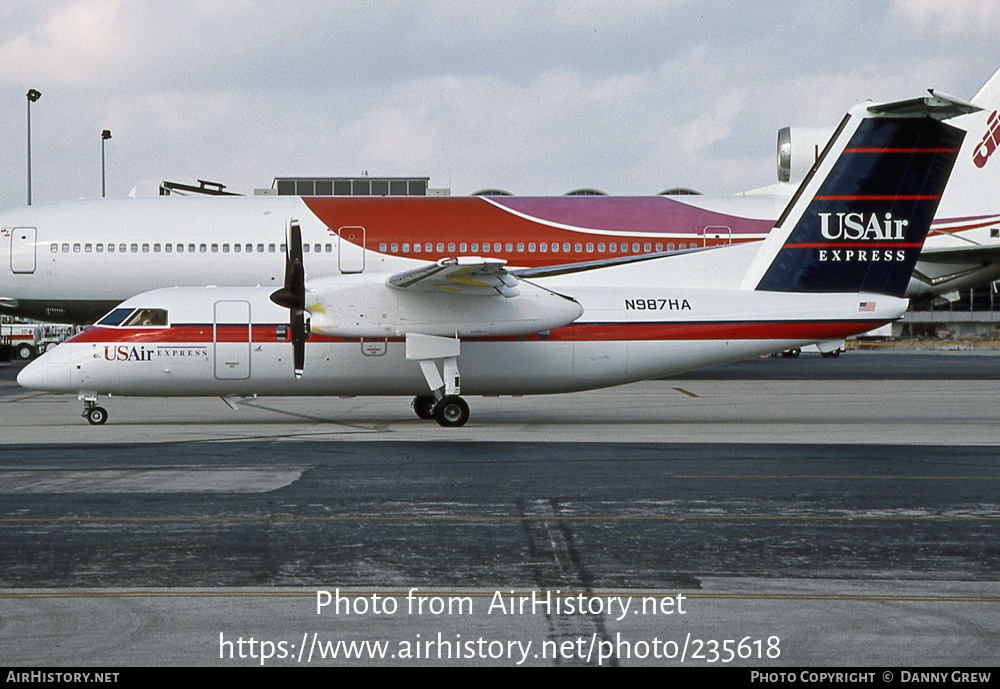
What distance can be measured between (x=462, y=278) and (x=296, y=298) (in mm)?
3259

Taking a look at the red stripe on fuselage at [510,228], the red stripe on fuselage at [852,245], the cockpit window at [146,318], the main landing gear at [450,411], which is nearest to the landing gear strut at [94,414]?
the cockpit window at [146,318]

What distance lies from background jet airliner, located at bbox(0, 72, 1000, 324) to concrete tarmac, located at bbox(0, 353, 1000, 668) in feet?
39.5

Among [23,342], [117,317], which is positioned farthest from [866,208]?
[23,342]

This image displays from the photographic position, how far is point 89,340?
22.4 metres

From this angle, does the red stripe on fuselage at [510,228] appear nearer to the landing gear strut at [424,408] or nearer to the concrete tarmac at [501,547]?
the landing gear strut at [424,408]

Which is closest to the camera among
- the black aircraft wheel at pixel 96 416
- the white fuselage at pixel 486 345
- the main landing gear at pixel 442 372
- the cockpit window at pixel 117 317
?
the main landing gear at pixel 442 372

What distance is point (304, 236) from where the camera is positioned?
32.5 meters

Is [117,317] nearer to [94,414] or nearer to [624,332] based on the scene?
[94,414]

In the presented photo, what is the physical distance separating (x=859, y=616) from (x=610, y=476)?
7.21m

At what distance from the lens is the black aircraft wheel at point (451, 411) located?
22.4 m

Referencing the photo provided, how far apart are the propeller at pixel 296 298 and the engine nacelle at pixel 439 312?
0.22 meters

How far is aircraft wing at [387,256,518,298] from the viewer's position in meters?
20.4
